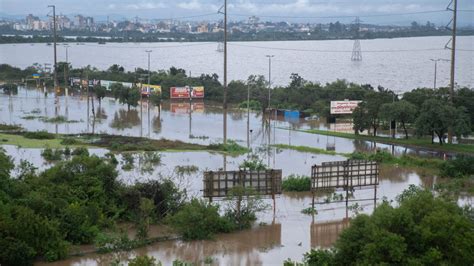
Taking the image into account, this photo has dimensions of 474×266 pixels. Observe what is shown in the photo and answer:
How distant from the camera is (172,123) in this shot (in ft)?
119

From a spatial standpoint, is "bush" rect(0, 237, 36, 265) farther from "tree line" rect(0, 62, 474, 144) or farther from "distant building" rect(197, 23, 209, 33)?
"distant building" rect(197, 23, 209, 33)

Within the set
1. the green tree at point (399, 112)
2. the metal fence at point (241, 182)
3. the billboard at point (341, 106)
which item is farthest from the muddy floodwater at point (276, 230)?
the billboard at point (341, 106)

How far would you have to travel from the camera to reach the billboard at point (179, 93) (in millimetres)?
46781

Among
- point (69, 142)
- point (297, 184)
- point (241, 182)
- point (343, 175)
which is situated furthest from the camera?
point (69, 142)

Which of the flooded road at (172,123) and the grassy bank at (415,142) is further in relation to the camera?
the flooded road at (172,123)

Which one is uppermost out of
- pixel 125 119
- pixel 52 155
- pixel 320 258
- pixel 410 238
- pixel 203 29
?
pixel 203 29

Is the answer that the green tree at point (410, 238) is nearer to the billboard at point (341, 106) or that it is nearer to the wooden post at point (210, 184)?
the wooden post at point (210, 184)

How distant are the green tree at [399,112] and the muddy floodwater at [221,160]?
64.2 inches

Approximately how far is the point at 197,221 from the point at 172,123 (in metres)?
21.0

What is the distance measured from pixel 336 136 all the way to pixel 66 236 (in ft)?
62.8

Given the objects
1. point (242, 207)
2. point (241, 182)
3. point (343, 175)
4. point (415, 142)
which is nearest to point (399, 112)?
point (415, 142)

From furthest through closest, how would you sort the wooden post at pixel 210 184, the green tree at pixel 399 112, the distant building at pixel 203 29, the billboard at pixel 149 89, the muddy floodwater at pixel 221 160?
the distant building at pixel 203 29, the billboard at pixel 149 89, the green tree at pixel 399 112, the wooden post at pixel 210 184, the muddy floodwater at pixel 221 160

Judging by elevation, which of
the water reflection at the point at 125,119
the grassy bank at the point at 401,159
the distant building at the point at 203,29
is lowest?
the water reflection at the point at 125,119

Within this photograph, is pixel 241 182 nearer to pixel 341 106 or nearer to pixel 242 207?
pixel 242 207
